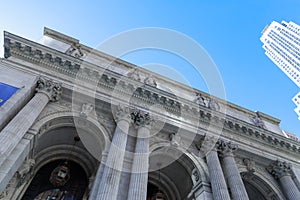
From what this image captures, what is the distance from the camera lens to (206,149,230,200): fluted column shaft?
41.9ft

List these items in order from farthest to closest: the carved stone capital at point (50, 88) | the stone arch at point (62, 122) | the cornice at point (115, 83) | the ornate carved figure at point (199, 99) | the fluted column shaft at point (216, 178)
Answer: the ornate carved figure at point (199, 99), the cornice at point (115, 83), the carved stone capital at point (50, 88), the stone arch at point (62, 122), the fluted column shaft at point (216, 178)

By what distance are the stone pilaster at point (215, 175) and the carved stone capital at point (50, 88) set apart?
1048cm

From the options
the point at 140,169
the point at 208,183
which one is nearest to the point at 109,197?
the point at 140,169

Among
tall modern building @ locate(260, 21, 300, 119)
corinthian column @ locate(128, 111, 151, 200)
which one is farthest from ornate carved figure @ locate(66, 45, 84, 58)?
tall modern building @ locate(260, 21, 300, 119)

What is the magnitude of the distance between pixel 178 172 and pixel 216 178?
12.5 feet

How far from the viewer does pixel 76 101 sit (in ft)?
50.0

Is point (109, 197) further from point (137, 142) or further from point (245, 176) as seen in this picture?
point (245, 176)

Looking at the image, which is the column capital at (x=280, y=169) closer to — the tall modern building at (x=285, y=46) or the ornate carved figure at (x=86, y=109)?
the ornate carved figure at (x=86, y=109)

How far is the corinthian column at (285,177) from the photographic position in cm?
1581

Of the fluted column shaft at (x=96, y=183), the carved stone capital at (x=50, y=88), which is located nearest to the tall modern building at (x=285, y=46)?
the fluted column shaft at (x=96, y=183)

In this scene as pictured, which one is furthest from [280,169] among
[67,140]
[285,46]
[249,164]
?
[285,46]

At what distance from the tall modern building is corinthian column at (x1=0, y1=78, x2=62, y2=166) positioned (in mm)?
88373

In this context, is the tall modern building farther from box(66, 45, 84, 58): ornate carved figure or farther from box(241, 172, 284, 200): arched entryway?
box(66, 45, 84, 58): ornate carved figure

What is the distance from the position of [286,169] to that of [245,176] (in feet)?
10.8
